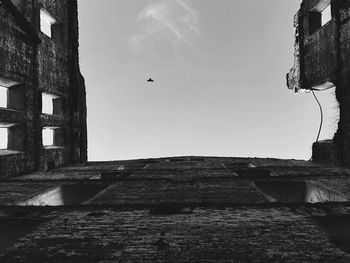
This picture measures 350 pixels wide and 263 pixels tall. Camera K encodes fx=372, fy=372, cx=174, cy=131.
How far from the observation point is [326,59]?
1173 cm

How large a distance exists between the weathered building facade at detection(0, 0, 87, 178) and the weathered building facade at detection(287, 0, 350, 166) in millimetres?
8629

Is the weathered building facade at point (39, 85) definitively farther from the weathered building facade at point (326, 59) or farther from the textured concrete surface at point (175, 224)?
the weathered building facade at point (326, 59)

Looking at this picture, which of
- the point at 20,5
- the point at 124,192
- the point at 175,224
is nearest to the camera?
the point at 175,224

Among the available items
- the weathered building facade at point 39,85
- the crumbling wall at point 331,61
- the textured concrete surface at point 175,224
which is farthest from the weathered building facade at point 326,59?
the weathered building facade at point 39,85

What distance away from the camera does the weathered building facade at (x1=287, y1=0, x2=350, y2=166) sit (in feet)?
34.7

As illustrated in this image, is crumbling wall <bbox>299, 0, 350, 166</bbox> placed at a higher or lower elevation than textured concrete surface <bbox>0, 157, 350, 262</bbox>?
higher

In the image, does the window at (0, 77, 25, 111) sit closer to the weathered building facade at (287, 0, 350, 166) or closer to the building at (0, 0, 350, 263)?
the building at (0, 0, 350, 263)

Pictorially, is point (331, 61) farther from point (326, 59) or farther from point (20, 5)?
point (20, 5)

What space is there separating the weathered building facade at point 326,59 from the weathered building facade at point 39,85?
28.3 ft

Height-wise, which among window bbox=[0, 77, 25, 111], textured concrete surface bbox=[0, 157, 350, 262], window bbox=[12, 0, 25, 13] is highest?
window bbox=[12, 0, 25, 13]

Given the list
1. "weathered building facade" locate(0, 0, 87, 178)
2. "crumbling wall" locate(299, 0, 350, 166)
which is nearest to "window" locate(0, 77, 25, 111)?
"weathered building facade" locate(0, 0, 87, 178)

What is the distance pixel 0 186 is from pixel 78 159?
5697 millimetres

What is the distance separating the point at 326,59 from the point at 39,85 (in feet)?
29.9

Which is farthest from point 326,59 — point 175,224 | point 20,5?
point 20,5
